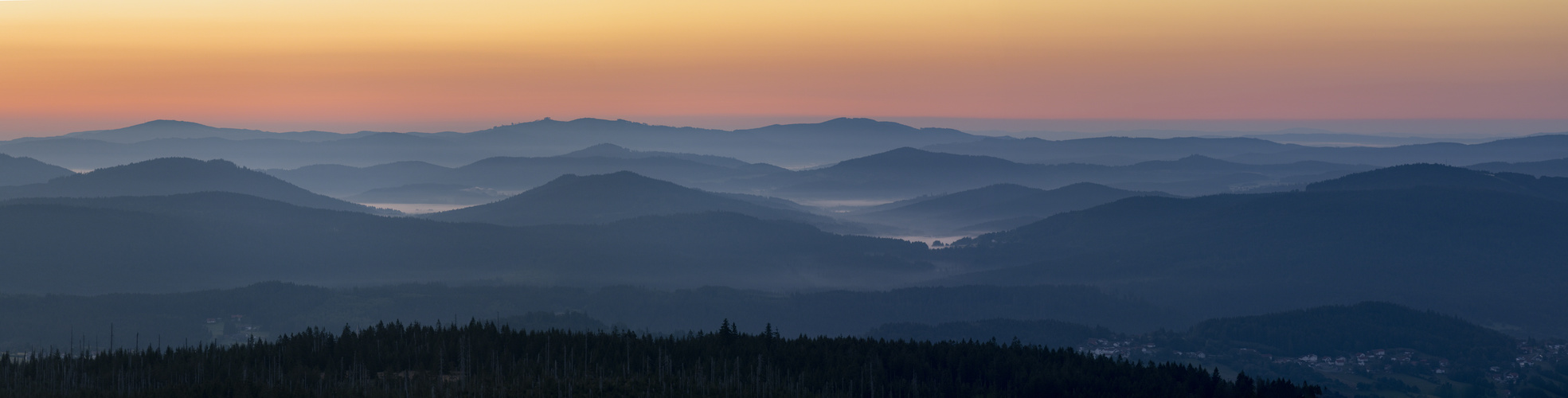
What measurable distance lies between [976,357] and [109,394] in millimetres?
75643

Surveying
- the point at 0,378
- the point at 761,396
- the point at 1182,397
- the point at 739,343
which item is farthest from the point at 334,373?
the point at 1182,397

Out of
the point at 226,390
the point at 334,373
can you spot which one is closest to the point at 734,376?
the point at 334,373

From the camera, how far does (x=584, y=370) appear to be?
84.0 m

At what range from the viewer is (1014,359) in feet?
366

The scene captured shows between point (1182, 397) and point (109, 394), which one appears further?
point (1182, 397)

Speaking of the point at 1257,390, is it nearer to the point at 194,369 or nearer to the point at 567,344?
the point at 567,344

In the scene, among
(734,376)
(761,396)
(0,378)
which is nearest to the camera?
(761,396)

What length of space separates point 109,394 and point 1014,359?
79.7 m

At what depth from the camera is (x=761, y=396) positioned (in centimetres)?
7519

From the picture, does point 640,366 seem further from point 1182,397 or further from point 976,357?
point 1182,397

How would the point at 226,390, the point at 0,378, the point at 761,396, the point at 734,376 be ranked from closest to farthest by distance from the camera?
the point at 226,390, the point at 761,396, the point at 0,378, the point at 734,376

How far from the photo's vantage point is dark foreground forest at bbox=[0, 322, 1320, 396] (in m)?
72.2

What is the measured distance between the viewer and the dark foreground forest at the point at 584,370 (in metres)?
72.2

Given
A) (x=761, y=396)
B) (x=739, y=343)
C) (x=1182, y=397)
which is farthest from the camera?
(x=739, y=343)
